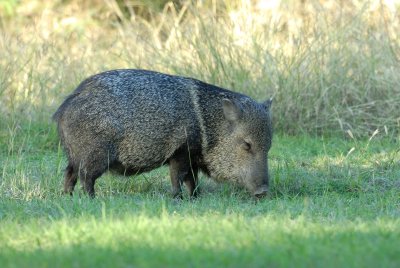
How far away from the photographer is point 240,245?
13.0 feet

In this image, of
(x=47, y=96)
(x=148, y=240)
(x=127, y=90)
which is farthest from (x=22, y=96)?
(x=148, y=240)

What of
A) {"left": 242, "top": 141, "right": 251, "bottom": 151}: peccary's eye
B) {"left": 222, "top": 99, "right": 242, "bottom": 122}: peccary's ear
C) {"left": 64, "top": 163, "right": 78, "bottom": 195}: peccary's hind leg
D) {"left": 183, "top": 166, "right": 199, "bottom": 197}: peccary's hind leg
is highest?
{"left": 222, "top": 99, "right": 242, "bottom": 122}: peccary's ear

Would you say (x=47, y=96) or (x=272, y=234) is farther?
(x=47, y=96)

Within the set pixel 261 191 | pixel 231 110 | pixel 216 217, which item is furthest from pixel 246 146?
pixel 216 217

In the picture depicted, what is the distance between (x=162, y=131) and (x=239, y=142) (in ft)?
1.91

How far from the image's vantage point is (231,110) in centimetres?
624

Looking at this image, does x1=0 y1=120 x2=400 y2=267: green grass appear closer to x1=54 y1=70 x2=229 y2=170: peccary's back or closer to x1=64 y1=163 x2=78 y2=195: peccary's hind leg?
x1=64 y1=163 x2=78 y2=195: peccary's hind leg

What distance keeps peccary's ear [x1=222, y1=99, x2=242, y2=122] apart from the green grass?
1.73 feet

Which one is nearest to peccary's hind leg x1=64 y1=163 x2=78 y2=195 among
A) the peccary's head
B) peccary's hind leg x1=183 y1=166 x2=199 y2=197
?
peccary's hind leg x1=183 y1=166 x2=199 y2=197

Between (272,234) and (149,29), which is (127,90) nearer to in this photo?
(272,234)

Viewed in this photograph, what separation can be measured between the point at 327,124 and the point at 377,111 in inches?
20.5

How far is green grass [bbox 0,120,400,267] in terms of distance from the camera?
147 inches

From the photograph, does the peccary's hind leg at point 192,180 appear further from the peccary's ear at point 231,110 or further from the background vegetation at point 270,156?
the peccary's ear at point 231,110

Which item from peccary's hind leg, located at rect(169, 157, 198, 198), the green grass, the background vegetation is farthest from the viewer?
peccary's hind leg, located at rect(169, 157, 198, 198)
